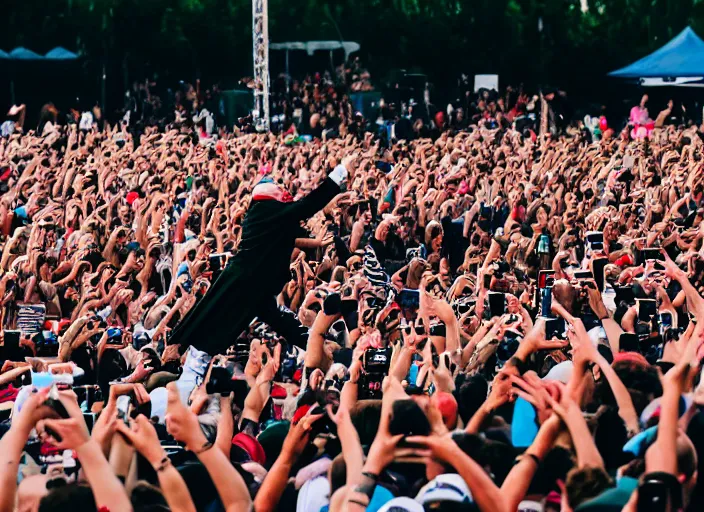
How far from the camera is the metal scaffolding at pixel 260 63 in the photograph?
2886 centimetres

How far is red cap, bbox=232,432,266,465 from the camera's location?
5.30 metres

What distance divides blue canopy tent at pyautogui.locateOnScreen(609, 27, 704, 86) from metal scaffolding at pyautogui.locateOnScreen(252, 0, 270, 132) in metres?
8.04

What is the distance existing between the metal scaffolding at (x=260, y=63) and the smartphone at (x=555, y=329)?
2187 centimetres

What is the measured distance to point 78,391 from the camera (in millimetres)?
6512

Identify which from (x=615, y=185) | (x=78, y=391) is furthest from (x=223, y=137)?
(x=78, y=391)

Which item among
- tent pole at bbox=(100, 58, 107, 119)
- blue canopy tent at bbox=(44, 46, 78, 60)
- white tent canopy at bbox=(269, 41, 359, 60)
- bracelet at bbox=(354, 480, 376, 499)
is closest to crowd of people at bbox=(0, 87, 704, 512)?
bracelet at bbox=(354, 480, 376, 499)

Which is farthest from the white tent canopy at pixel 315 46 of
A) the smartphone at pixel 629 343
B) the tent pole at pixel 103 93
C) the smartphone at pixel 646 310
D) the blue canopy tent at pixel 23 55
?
the smartphone at pixel 629 343

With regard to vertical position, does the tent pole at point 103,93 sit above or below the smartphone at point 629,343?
above

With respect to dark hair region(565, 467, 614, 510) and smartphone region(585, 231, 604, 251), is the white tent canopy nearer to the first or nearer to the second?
smartphone region(585, 231, 604, 251)

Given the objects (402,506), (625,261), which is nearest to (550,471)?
(402,506)

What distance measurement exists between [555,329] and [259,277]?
2323mm

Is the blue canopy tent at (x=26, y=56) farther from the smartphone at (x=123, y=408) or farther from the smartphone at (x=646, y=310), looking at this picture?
the smartphone at (x=123, y=408)

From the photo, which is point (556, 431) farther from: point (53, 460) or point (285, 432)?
point (53, 460)

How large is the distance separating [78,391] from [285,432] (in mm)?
1492
